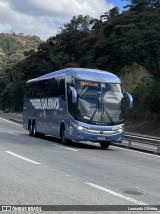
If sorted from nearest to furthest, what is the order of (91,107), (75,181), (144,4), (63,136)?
1. (75,181)
2. (91,107)
3. (63,136)
4. (144,4)

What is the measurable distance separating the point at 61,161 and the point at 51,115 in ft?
31.6

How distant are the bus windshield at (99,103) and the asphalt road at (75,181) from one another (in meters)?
4.30

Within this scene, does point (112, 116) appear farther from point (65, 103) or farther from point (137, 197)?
point (137, 197)

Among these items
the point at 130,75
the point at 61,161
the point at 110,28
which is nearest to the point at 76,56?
the point at 130,75

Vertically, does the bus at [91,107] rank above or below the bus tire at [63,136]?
above

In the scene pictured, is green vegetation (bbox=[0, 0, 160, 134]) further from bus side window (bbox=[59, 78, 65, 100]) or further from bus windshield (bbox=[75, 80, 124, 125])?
bus windshield (bbox=[75, 80, 124, 125])

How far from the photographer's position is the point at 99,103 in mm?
20734

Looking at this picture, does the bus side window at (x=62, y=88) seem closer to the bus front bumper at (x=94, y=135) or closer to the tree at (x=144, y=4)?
the bus front bumper at (x=94, y=135)

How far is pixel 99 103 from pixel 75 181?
33.0ft

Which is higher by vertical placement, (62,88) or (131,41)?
(131,41)

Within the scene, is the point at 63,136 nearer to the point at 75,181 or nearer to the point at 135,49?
the point at 75,181

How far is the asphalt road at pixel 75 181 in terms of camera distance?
28.9 feet

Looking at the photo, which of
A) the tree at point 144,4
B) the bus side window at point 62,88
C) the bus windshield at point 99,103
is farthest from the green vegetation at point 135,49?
the bus windshield at point 99,103

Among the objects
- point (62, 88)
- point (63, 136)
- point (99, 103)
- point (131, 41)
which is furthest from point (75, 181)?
point (131, 41)
